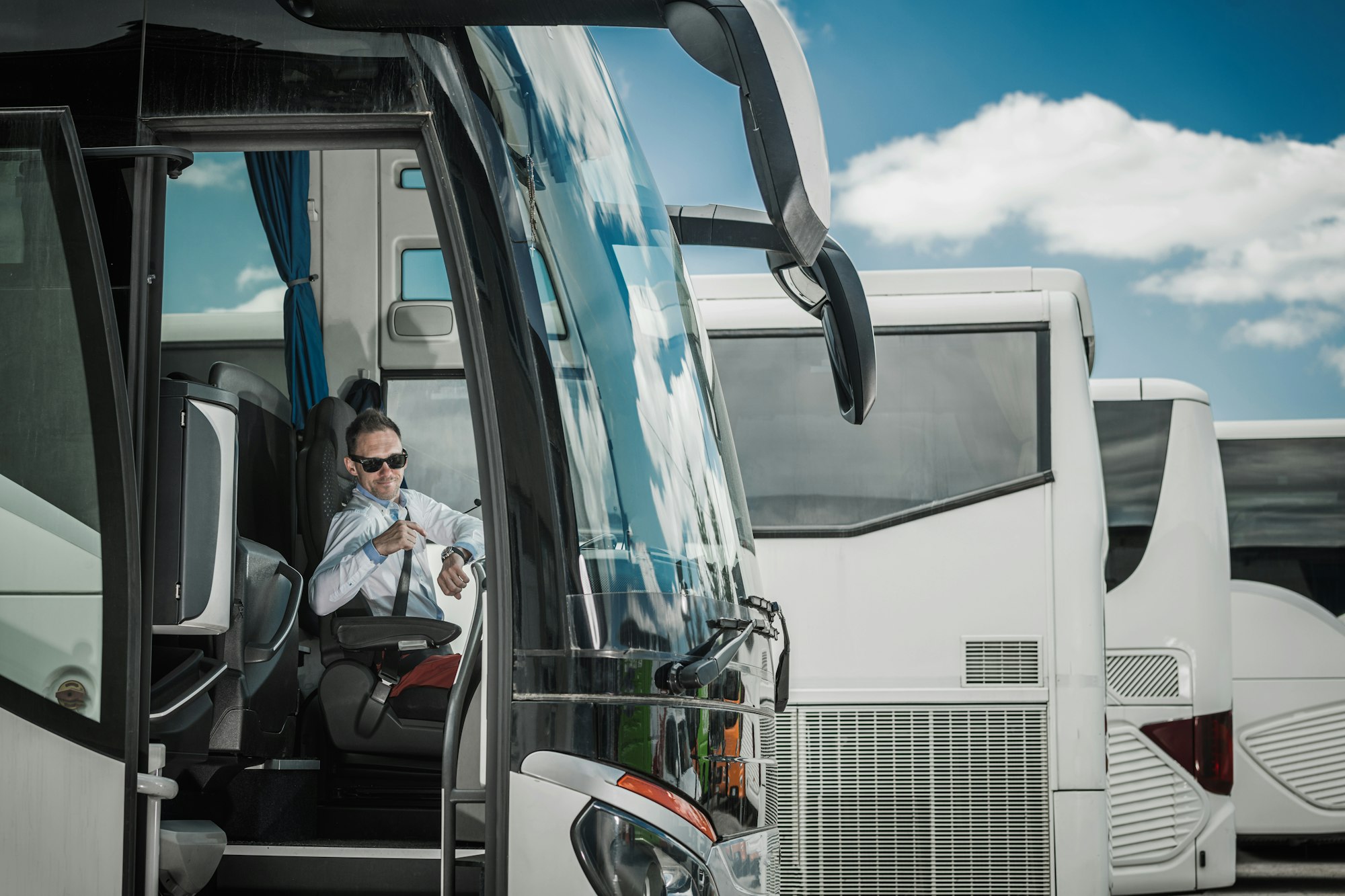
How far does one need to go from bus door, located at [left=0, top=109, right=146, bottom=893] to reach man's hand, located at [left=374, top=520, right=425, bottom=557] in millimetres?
1444

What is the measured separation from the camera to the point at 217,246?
13.0 ft

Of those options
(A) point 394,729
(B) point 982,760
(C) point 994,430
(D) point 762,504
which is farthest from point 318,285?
(B) point 982,760

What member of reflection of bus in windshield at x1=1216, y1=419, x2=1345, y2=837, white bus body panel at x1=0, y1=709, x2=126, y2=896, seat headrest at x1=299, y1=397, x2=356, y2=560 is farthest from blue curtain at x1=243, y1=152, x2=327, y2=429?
reflection of bus in windshield at x1=1216, y1=419, x2=1345, y2=837

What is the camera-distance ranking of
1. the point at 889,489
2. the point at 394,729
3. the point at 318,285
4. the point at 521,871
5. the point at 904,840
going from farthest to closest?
the point at 889,489 → the point at 904,840 → the point at 318,285 → the point at 394,729 → the point at 521,871

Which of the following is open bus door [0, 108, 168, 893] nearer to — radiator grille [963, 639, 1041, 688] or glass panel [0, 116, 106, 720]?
glass panel [0, 116, 106, 720]

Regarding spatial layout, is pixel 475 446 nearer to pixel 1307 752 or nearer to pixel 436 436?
pixel 436 436

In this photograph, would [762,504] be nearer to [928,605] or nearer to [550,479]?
[928,605]

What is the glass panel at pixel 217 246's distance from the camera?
374 centimetres

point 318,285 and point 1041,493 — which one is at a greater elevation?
point 318,285

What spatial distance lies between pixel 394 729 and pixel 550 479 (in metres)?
1.73

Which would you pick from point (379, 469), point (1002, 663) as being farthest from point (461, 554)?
point (1002, 663)

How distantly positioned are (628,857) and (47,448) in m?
1.11

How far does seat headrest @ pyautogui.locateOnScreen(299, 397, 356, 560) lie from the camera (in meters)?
3.88

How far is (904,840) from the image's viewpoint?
5.21m
